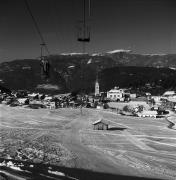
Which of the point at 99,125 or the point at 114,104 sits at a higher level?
the point at 114,104

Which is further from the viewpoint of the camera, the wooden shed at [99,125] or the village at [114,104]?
the village at [114,104]

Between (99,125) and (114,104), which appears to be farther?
(114,104)

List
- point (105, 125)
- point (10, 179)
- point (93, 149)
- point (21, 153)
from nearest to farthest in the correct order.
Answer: point (10, 179) < point (21, 153) < point (93, 149) < point (105, 125)

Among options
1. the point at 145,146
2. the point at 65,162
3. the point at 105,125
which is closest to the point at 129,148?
the point at 145,146

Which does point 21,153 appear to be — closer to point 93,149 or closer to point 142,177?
point 93,149

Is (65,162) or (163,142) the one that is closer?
(65,162)

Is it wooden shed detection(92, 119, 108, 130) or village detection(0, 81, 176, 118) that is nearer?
wooden shed detection(92, 119, 108, 130)

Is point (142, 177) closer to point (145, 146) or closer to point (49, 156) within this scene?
point (49, 156)

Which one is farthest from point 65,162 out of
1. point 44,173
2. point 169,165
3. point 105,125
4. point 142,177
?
point 105,125

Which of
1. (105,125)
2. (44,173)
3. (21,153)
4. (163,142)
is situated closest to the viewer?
(44,173)
